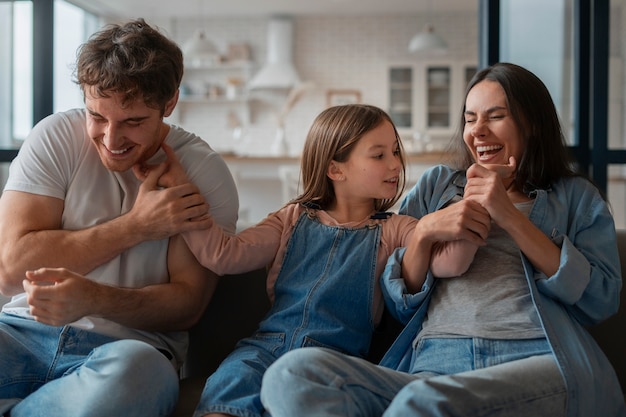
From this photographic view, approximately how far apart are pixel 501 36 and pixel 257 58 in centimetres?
738

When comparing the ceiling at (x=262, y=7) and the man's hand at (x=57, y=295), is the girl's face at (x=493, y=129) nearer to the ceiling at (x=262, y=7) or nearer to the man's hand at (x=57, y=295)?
the man's hand at (x=57, y=295)

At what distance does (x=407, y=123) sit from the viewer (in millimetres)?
9258

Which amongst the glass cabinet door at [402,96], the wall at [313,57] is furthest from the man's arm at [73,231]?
the glass cabinet door at [402,96]

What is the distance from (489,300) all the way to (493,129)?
1.36 ft

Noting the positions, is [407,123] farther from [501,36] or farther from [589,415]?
[589,415]

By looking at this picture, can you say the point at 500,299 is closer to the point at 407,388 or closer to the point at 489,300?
the point at 489,300

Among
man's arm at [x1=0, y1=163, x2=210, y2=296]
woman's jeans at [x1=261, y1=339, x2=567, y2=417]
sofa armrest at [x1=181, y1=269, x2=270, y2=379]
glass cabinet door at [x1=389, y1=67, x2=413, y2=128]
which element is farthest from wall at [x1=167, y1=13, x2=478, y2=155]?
woman's jeans at [x1=261, y1=339, x2=567, y2=417]

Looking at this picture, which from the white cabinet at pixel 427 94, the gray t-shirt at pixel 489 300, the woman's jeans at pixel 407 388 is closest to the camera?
the woman's jeans at pixel 407 388

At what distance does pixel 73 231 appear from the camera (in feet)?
5.30

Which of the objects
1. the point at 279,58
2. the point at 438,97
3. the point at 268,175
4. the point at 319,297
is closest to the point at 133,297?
the point at 319,297

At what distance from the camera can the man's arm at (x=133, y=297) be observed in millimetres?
1419

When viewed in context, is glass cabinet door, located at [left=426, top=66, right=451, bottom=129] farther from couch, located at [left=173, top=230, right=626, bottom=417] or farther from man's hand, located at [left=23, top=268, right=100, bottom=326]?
man's hand, located at [left=23, top=268, right=100, bottom=326]

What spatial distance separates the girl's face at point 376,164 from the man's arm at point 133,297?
0.44m

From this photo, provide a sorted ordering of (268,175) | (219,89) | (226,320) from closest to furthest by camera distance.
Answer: (226,320), (268,175), (219,89)
